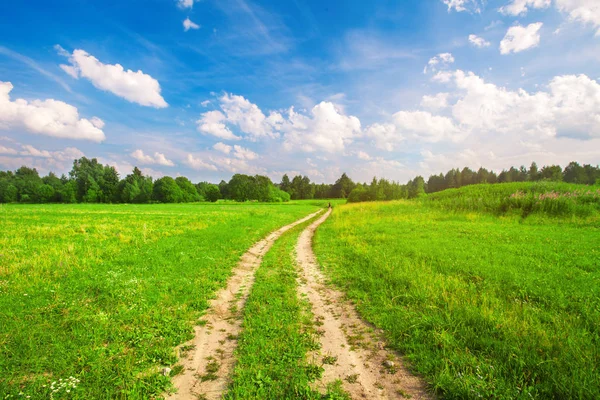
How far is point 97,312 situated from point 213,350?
12.6 ft

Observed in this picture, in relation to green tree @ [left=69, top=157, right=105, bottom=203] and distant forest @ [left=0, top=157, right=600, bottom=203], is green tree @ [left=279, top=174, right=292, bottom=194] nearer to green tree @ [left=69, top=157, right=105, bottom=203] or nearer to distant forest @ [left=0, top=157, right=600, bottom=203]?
distant forest @ [left=0, top=157, right=600, bottom=203]

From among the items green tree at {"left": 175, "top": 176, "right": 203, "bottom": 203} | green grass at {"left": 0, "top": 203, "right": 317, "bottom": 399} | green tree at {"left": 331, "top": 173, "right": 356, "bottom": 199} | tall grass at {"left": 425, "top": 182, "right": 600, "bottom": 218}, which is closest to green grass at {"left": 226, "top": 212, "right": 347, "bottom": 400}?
green grass at {"left": 0, "top": 203, "right": 317, "bottom": 399}

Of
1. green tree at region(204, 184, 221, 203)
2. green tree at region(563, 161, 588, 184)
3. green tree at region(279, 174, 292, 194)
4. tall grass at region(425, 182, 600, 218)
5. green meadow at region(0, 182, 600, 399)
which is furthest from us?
green tree at region(279, 174, 292, 194)

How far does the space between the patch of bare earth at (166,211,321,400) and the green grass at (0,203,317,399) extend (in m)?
0.30

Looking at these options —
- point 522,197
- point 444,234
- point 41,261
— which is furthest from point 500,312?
point 522,197

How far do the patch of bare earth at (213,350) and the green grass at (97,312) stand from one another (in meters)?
0.30

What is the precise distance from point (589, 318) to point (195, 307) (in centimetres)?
1013

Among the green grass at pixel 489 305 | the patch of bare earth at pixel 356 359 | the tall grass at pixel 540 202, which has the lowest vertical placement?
the patch of bare earth at pixel 356 359

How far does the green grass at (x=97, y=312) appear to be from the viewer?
4.48 meters

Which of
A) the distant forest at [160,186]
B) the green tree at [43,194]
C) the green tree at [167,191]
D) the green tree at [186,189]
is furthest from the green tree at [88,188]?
the green tree at [186,189]

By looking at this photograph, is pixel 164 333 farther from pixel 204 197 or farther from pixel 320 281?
pixel 204 197

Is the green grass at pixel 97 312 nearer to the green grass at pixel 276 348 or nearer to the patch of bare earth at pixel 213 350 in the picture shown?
the patch of bare earth at pixel 213 350

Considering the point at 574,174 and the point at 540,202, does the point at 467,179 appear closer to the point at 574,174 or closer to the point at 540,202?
the point at 574,174

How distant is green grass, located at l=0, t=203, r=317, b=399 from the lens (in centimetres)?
448
